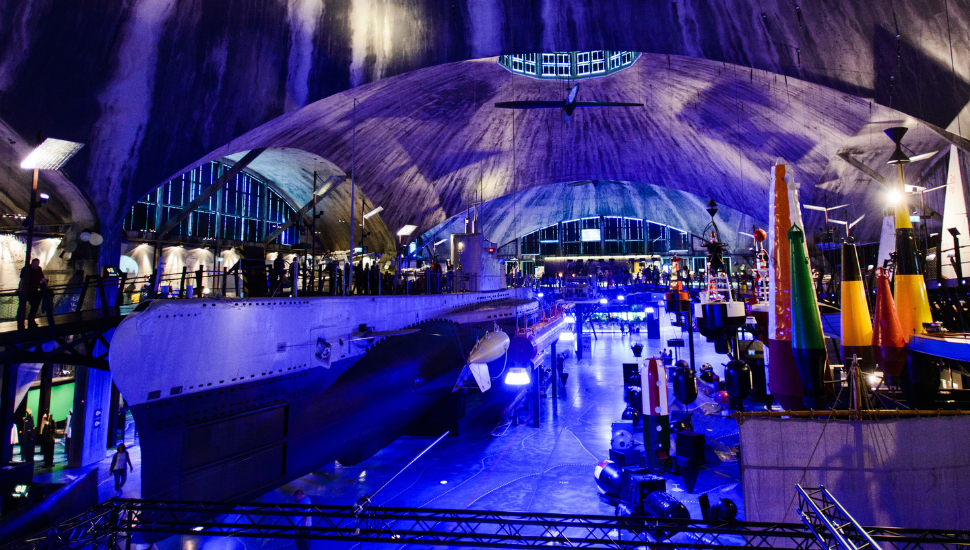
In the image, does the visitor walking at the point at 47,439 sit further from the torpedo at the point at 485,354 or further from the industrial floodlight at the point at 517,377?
the industrial floodlight at the point at 517,377

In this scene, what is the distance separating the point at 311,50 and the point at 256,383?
11.3m

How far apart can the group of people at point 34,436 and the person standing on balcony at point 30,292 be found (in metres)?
7.43

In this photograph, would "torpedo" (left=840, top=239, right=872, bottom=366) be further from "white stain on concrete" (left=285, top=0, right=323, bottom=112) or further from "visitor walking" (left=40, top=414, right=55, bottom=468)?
"visitor walking" (left=40, top=414, right=55, bottom=468)

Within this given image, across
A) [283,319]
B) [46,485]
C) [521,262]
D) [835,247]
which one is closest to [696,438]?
[283,319]

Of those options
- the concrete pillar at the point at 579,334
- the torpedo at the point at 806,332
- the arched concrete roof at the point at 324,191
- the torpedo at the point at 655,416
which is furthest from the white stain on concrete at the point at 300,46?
the concrete pillar at the point at 579,334

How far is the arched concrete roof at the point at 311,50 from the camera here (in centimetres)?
1124

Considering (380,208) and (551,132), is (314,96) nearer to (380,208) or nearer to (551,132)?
(380,208)

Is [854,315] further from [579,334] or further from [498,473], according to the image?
[579,334]

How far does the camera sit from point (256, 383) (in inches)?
315

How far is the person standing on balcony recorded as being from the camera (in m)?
7.30

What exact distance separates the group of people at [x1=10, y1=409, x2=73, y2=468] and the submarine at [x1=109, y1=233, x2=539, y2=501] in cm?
946

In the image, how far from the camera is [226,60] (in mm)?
13617

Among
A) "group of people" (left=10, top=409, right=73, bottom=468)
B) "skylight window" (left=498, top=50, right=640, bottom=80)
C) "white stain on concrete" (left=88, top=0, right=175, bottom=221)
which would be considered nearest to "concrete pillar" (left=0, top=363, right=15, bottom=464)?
"group of people" (left=10, top=409, right=73, bottom=468)

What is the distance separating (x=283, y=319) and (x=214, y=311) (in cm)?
128
